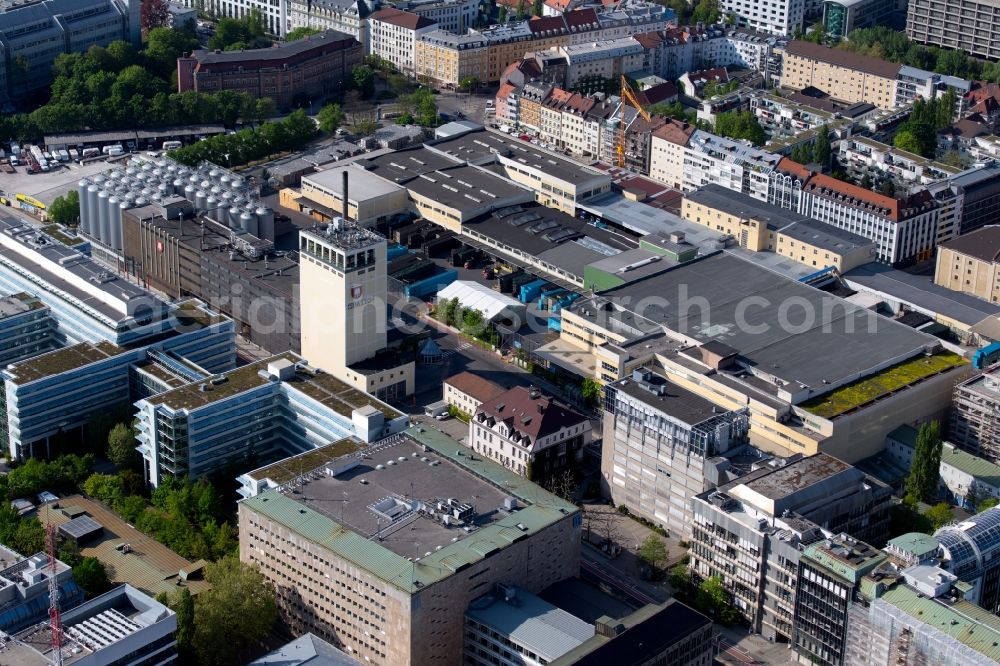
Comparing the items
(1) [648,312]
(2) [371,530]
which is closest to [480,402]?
(1) [648,312]

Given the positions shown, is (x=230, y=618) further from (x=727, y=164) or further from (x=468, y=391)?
(x=727, y=164)

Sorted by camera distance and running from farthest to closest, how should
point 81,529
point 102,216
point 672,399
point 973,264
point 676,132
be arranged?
point 676,132 < point 102,216 < point 973,264 < point 672,399 < point 81,529

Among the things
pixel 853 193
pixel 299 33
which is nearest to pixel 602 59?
pixel 299 33

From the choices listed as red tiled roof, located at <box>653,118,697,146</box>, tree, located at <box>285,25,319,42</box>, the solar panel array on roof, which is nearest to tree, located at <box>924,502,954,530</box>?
the solar panel array on roof

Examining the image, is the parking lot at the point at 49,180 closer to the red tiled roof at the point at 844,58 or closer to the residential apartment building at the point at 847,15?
the red tiled roof at the point at 844,58

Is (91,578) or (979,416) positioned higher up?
(979,416)

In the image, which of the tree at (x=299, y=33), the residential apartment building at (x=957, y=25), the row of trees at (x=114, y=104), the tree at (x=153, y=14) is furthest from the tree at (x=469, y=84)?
the residential apartment building at (x=957, y=25)

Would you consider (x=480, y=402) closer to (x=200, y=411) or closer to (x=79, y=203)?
(x=200, y=411)
